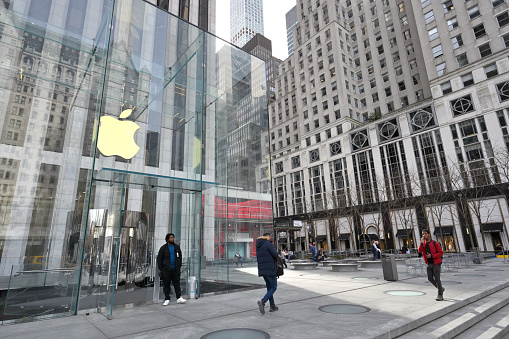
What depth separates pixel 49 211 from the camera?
31.9 ft

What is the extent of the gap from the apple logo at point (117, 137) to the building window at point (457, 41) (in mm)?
48625

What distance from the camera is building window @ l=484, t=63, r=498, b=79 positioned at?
36906 mm

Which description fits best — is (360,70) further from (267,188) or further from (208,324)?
(208,324)

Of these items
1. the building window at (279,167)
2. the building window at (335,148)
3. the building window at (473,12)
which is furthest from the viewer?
the building window at (279,167)

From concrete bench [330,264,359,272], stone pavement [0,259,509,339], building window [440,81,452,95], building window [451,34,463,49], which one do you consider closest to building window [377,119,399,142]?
building window [440,81,452,95]

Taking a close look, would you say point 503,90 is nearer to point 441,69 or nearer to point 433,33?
point 441,69

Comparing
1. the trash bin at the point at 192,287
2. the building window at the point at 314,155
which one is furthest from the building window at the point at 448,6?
the trash bin at the point at 192,287

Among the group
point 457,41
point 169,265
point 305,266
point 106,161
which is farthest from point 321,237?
point 106,161

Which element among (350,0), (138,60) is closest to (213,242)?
(138,60)

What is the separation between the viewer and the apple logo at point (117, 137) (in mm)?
8422

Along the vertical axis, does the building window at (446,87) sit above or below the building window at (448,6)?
below

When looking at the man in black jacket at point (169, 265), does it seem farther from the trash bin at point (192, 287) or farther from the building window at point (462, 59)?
the building window at point (462, 59)

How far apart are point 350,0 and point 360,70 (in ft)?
58.7

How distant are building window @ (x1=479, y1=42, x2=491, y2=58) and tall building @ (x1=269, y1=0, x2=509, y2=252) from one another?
0.47 ft
